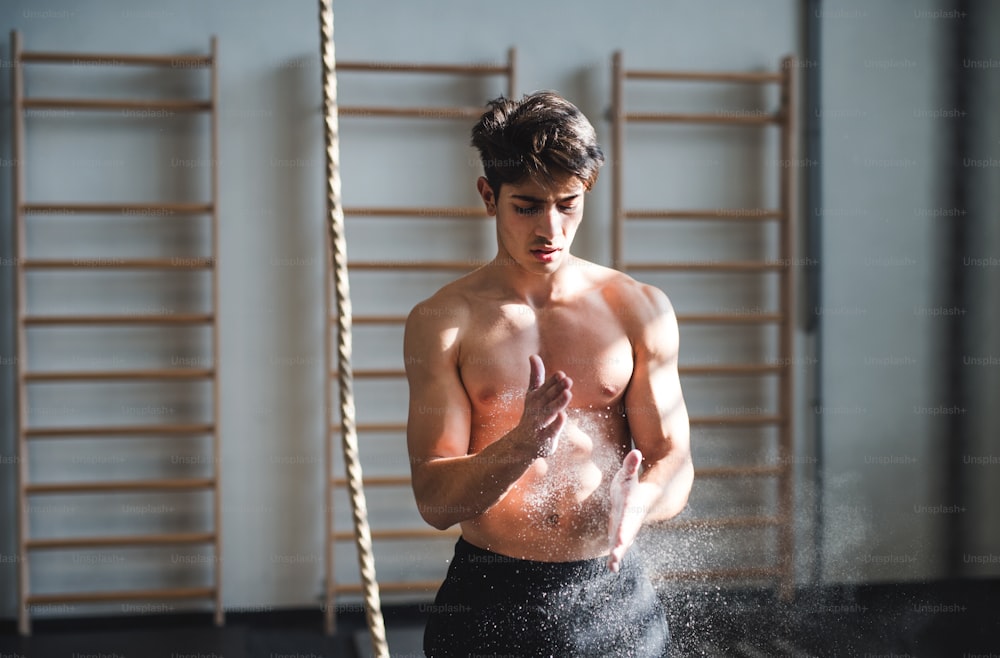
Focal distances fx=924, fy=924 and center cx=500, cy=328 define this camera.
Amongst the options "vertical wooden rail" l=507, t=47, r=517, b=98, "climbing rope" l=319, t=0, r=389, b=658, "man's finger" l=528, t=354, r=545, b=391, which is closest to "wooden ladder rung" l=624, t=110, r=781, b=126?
"vertical wooden rail" l=507, t=47, r=517, b=98

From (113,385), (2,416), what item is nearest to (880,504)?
(113,385)

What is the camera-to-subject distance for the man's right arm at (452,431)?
1.40m

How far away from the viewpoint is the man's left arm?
1648mm

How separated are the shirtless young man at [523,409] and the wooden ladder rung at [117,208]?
2250mm

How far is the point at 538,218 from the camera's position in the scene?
1596mm

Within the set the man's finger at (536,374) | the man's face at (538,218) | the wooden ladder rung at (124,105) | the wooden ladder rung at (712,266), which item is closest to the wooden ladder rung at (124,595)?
the wooden ladder rung at (124,105)

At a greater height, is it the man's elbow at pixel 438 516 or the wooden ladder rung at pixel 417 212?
the wooden ladder rung at pixel 417 212

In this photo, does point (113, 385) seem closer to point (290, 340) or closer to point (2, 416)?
point (2, 416)

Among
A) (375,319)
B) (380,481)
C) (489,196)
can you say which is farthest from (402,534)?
(489,196)

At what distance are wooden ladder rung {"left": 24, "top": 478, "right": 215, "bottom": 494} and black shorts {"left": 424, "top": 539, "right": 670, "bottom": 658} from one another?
88.9 inches

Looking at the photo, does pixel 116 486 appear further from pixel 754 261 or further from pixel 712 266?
pixel 754 261

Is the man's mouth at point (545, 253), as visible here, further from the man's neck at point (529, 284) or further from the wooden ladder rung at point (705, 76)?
the wooden ladder rung at point (705, 76)

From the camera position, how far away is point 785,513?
4.11 metres

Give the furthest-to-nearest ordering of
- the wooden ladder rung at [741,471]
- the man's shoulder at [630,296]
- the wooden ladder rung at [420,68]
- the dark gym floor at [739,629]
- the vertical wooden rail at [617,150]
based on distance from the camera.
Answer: the wooden ladder rung at [741,471] → the vertical wooden rail at [617,150] → the wooden ladder rung at [420,68] → the dark gym floor at [739,629] → the man's shoulder at [630,296]
